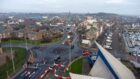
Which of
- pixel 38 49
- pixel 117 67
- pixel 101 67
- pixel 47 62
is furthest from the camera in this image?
pixel 38 49

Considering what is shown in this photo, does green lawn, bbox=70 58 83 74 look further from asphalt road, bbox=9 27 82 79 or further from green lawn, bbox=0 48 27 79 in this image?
green lawn, bbox=0 48 27 79

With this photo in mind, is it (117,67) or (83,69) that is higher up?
(117,67)

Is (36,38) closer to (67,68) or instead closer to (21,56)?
(21,56)

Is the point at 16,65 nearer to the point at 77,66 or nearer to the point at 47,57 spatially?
the point at 47,57

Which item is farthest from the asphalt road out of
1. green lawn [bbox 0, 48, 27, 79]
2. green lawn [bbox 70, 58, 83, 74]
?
green lawn [bbox 0, 48, 27, 79]

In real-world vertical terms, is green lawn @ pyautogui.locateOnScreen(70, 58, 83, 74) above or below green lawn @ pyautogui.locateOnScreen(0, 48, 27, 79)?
above

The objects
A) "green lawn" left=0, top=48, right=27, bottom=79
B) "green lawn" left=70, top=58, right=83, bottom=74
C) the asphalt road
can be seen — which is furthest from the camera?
"green lawn" left=70, top=58, right=83, bottom=74

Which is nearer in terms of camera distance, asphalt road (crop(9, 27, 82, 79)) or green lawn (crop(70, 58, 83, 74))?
asphalt road (crop(9, 27, 82, 79))

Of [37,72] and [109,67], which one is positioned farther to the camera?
[37,72]

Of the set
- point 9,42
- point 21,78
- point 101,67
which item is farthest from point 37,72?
point 9,42
